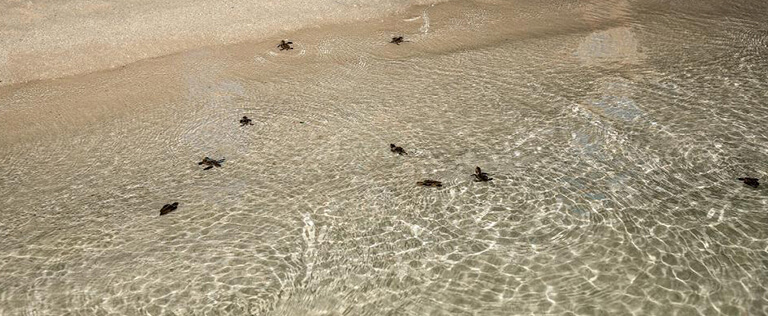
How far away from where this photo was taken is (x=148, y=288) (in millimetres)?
7387

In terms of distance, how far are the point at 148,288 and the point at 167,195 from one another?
2.59 m

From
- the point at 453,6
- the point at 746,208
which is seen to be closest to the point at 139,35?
the point at 453,6

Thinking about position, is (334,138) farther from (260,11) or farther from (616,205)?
(260,11)

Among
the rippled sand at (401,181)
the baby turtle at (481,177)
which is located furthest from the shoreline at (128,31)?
the baby turtle at (481,177)

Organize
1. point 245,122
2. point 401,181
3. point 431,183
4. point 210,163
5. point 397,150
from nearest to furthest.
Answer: point 431,183 → point 401,181 → point 210,163 → point 397,150 → point 245,122

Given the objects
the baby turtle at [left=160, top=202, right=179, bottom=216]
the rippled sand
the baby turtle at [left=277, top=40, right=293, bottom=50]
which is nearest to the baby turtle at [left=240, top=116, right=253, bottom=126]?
the rippled sand

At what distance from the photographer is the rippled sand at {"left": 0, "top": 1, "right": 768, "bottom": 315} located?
7246mm

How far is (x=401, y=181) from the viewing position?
9.66m

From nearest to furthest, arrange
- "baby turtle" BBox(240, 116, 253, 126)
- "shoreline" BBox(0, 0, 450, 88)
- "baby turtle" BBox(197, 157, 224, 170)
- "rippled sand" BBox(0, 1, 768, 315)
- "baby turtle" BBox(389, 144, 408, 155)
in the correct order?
1. "rippled sand" BBox(0, 1, 768, 315)
2. "baby turtle" BBox(197, 157, 224, 170)
3. "baby turtle" BBox(389, 144, 408, 155)
4. "baby turtle" BBox(240, 116, 253, 126)
5. "shoreline" BBox(0, 0, 450, 88)

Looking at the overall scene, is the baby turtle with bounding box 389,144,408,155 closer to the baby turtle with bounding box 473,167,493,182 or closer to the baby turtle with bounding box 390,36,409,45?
the baby turtle with bounding box 473,167,493,182

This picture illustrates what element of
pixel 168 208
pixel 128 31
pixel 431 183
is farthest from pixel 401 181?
pixel 128 31

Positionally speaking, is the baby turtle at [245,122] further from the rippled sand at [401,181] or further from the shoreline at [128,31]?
the shoreline at [128,31]

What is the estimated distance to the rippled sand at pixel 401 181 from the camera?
7.25 meters

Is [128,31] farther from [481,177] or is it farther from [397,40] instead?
[481,177]
